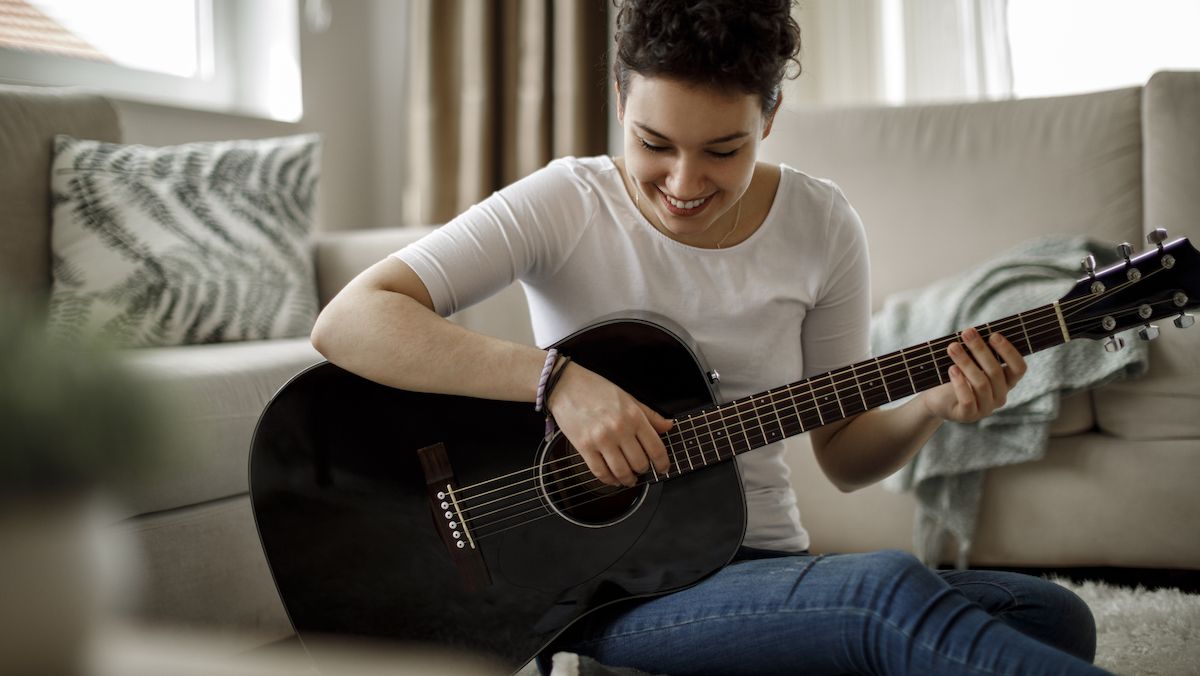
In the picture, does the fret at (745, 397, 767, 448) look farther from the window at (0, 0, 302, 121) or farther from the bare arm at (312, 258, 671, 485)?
the window at (0, 0, 302, 121)

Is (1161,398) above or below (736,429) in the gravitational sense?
below

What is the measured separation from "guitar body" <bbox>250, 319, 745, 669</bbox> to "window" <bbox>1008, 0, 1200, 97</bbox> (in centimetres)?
221

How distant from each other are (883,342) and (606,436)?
102 centimetres

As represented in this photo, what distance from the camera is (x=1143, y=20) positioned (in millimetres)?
2615

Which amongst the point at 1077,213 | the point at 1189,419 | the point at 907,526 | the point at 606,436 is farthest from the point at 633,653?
the point at 1077,213

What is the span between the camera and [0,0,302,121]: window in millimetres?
2133

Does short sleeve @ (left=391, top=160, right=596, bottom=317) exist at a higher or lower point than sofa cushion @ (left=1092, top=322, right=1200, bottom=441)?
higher

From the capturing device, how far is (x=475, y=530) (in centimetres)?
99

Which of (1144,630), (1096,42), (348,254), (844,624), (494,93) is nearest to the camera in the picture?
(844,624)

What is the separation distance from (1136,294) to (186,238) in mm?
1533

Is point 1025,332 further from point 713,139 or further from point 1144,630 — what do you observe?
point 1144,630

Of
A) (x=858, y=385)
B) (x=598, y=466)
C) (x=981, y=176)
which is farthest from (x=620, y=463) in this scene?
(x=981, y=176)

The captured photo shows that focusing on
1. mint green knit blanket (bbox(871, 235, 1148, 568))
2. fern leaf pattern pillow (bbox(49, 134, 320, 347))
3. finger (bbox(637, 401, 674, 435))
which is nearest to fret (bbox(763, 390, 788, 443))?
finger (bbox(637, 401, 674, 435))

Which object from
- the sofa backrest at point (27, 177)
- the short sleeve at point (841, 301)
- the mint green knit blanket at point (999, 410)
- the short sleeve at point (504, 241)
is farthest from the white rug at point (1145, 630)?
the sofa backrest at point (27, 177)
